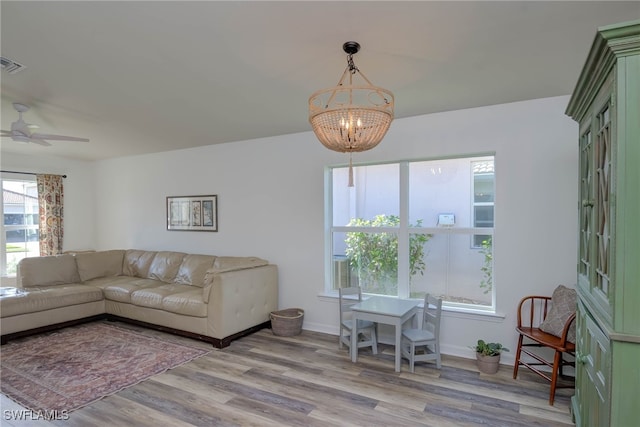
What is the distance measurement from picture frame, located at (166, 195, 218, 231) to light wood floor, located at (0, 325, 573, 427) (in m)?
2.20

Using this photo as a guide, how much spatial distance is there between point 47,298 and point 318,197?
339cm

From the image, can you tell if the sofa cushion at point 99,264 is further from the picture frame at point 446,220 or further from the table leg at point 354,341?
the picture frame at point 446,220

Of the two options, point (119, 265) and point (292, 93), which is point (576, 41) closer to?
point (292, 93)

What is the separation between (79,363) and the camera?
3281 millimetres

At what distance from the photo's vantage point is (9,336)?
3846mm

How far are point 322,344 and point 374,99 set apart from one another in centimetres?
255

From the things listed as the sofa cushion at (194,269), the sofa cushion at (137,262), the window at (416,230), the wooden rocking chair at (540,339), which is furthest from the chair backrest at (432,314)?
the sofa cushion at (137,262)

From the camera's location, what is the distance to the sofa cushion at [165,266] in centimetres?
502

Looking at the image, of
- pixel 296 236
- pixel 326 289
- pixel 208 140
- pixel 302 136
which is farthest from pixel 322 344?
pixel 208 140

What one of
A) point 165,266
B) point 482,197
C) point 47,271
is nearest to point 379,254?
point 482,197

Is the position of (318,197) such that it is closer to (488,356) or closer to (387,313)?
(387,313)

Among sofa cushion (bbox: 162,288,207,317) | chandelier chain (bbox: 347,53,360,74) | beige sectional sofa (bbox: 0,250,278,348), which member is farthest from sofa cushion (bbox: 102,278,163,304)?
chandelier chain (bbox: 347,53,360,74)

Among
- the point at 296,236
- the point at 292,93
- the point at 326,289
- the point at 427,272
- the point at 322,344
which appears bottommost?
the point at 322,344

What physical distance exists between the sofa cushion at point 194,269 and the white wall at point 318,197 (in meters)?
0.29
